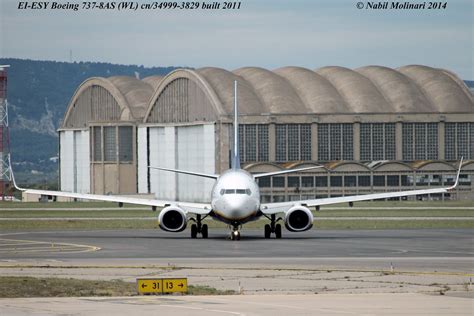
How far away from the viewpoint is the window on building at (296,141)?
517 feet

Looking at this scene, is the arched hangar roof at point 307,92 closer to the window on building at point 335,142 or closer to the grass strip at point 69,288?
the window on building at point 335,142

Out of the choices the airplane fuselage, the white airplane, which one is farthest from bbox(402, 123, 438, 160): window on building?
the airplane fuselage

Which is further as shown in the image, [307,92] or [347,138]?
[307,92]

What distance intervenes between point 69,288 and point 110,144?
15012 cm

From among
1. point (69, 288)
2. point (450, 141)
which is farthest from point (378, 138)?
point (69, 288)

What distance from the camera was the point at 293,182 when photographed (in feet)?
488

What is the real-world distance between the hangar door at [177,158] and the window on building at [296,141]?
931 cm

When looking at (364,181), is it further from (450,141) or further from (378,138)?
(450,141)

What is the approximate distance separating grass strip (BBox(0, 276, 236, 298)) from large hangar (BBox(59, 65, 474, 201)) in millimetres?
109421

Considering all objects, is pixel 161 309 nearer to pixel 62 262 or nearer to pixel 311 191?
pixel 62 262

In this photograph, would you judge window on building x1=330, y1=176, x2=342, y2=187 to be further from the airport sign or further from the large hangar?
the airport sign

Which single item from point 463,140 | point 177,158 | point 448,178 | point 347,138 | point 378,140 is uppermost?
point 347,138

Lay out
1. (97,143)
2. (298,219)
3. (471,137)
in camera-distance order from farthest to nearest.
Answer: (97,143) < (471,137) < (298,219)

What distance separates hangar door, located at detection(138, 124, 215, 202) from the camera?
16175cm
